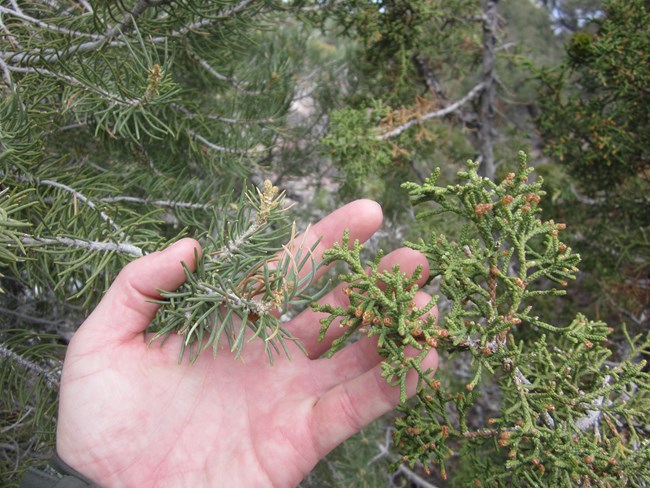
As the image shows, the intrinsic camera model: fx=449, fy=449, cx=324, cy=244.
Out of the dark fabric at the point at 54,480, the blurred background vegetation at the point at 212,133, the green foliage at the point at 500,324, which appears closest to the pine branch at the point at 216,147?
the blurred background vegetation at the point at 212,133

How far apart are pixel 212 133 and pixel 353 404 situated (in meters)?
1.40

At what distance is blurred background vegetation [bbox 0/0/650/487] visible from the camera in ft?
4.77

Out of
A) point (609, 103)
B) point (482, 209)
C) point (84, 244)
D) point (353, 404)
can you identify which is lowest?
point (353, 404)

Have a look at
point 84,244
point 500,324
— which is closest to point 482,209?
point 500,324

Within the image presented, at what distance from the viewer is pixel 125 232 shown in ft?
4.49

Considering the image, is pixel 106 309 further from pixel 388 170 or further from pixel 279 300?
pixel 388 170

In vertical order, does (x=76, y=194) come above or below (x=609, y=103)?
below

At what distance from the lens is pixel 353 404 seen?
4.64 ft

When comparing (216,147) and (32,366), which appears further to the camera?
(216,147)

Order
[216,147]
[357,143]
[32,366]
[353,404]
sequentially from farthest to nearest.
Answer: [357,143] → [216,147] → [32,366] → [353,404]

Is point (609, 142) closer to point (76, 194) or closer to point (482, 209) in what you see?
point (482, 209)

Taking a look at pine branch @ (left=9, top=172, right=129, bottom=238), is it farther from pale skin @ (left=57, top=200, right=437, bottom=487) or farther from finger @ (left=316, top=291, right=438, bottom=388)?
finger @ (left=316, top=291, right=438, bottom=388)

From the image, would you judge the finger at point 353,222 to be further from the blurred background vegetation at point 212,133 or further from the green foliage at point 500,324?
the blurred background vegetation at point 212,133

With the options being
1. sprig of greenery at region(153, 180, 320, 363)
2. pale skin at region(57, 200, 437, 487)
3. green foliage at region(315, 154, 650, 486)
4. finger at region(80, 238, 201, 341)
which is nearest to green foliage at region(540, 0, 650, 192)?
green foliage at region(315, 154, 650, 486)
